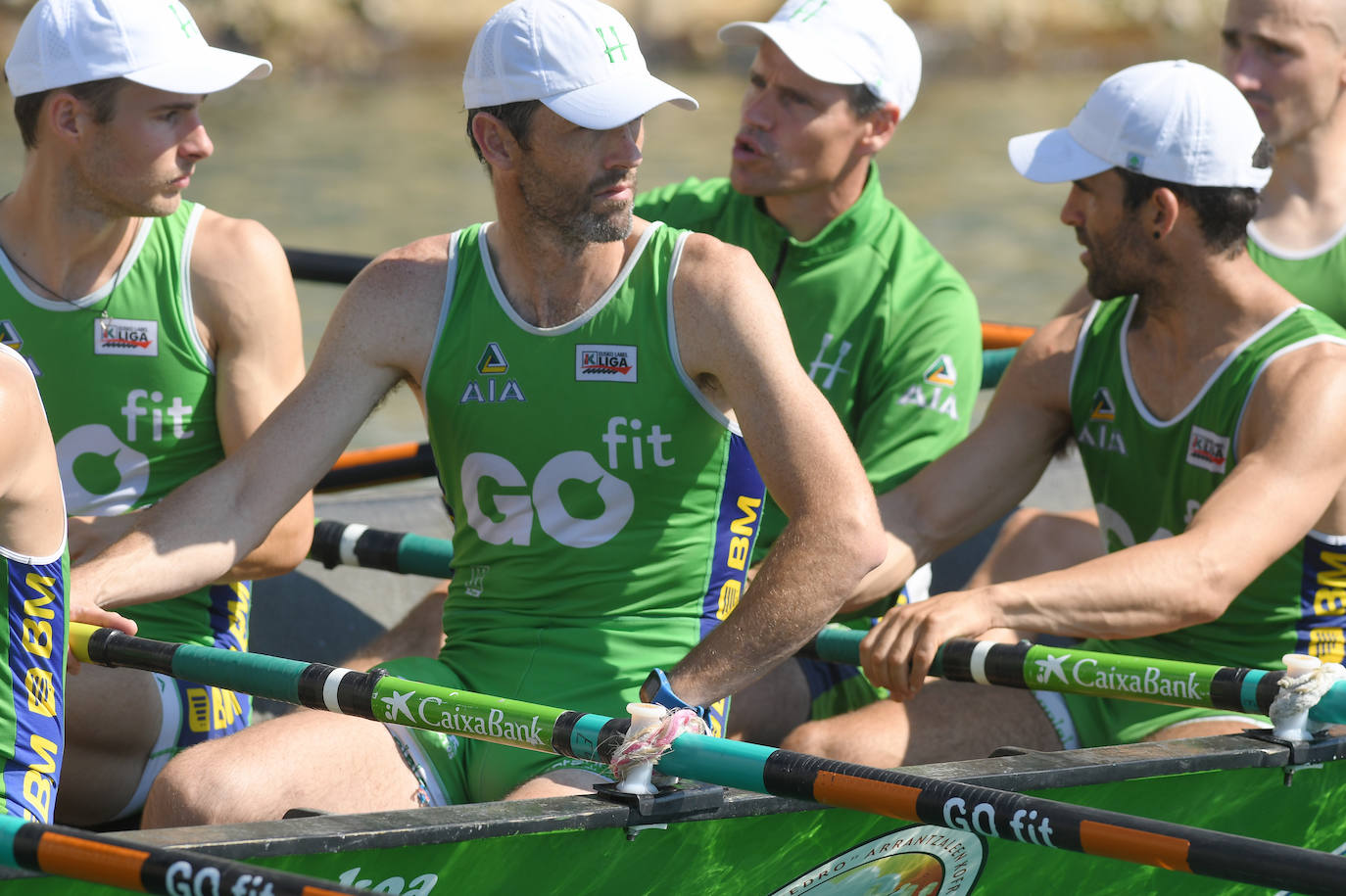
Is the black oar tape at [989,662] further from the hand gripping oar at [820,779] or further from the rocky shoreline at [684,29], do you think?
the rocky shoreline at [684,29]

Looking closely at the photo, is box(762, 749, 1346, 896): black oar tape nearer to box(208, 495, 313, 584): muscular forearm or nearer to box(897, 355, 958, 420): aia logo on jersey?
box(208, 495, 313, 584): muscular forearm

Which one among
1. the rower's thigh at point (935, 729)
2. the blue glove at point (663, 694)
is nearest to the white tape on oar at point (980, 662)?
the rower's thigh at point (935, 729)

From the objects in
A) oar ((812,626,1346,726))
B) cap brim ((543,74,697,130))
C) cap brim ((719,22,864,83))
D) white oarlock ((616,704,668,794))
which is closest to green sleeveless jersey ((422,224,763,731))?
cap brim ((543,74,697,130))

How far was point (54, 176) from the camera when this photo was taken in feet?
10.3

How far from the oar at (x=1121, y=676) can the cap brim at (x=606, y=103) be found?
0.99 metres

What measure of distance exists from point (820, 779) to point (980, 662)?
783mm

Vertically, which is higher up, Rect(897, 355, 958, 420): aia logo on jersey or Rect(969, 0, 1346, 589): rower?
Rect(969, 0, 1346, 589): rower

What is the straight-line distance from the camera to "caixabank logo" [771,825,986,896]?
2.39 m

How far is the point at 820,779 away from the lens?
214 centimetres

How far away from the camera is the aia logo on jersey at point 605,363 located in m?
2.75

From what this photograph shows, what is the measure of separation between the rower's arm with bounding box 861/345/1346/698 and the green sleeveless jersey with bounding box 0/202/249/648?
50.3 inches

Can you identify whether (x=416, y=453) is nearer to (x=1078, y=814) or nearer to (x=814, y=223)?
(x=814, y=223)

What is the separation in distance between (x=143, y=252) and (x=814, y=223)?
4.62 ft

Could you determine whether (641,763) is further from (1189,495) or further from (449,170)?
(449,170)
